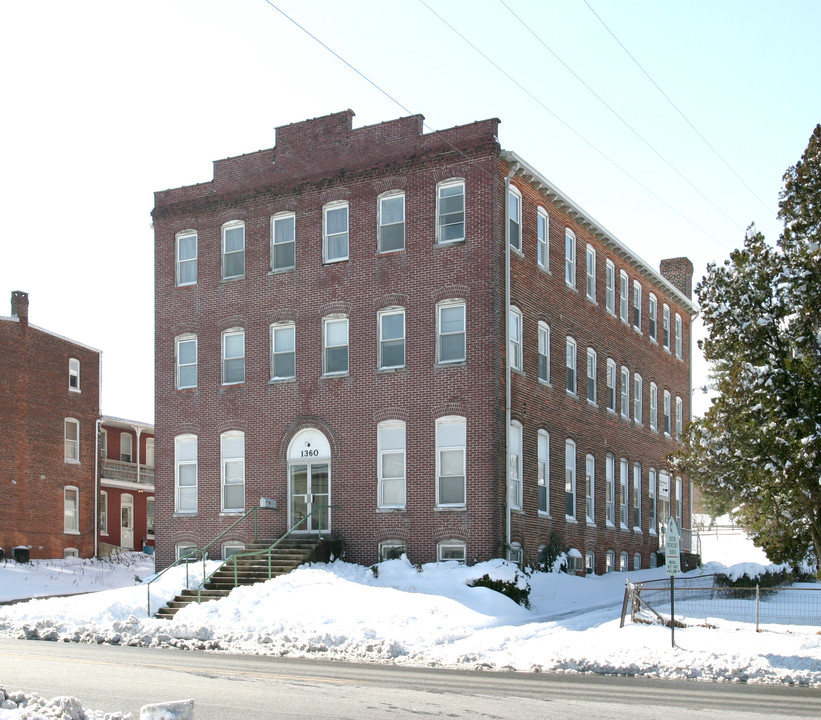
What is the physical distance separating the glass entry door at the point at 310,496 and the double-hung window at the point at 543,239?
8754 mm

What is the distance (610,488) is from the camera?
123 feet

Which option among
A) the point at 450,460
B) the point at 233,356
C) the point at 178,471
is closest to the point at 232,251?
the point at 233,356

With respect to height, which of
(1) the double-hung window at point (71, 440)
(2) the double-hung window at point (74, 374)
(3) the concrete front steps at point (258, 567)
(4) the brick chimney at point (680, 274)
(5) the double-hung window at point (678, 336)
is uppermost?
(4) the brick chimney at point (680, 274)

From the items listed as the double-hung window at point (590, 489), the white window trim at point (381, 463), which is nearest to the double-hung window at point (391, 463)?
the white window trim at point (381, 463)

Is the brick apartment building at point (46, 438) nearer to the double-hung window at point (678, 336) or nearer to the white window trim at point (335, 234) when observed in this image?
the white window trim at point (335, 234)

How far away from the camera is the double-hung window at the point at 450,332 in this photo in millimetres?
29281

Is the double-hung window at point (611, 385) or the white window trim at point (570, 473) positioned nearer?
the white window trim at point (570, 473)

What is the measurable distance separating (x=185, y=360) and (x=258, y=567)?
846 cm

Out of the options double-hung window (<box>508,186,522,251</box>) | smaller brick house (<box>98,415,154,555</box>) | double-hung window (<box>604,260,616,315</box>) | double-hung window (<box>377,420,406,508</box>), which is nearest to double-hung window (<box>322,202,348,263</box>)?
double-hung window (<box>508,186,522,251</box>)

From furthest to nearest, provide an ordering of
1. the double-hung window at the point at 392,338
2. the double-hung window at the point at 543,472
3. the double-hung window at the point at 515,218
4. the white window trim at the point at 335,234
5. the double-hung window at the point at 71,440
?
1. the double-hung window at the point at 71,440
2. the double-hung window at the point at 543,472
3. the white window trim at the point at 335,234
4. the double-hung window at the point at 515,218
5. the double-hung window at the point at 392,338

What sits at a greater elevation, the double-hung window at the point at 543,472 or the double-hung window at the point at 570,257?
the double-hung window at the point at 570,257

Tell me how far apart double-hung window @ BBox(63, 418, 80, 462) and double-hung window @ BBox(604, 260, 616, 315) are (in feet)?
82.0

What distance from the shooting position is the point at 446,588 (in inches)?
1011

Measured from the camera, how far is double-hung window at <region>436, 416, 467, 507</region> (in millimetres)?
28828
